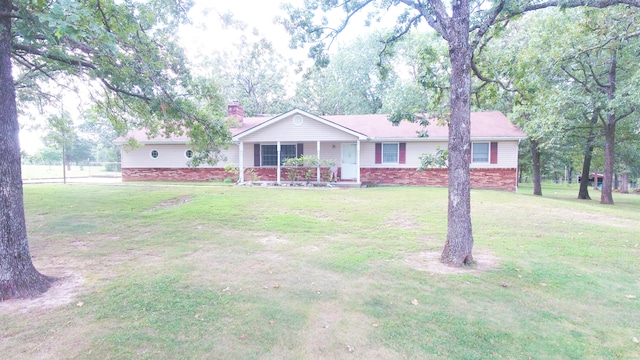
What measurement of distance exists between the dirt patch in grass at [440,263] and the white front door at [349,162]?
12109 millimetres

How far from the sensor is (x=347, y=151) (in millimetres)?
18344

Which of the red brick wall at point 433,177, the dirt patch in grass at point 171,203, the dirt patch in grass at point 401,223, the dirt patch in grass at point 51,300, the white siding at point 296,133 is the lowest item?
the dirt patch in grass at point 51,300

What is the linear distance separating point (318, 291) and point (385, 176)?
14.3m

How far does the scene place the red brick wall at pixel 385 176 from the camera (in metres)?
17.3

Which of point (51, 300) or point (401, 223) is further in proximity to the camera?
point (401, 223)

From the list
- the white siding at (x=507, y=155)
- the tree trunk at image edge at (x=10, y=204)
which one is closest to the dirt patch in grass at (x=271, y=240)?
the tree trunk at image edge at (x=10, y=204)

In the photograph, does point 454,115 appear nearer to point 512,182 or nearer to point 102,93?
point 102,93

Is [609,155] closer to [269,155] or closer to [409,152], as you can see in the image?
[409,152]

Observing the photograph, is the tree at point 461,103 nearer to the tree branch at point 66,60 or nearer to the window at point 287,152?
the tree branch at point 66,60

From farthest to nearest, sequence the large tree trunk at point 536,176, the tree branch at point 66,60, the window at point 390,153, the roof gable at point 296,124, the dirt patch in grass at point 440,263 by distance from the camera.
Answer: the window at point 390,153 < the large tree trunk at point 536,176 < the roof gable at point 296,124 < the tree branch at point 66,60 < the dirt patch in grass at point 440,263

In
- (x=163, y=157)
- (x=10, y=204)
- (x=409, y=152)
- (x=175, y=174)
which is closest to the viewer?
(x=10, y=204)

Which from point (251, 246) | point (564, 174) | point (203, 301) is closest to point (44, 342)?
point (203, 301)

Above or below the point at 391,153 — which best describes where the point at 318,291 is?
below

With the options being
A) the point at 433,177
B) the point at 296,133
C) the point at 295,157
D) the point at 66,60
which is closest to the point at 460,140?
the point at 66,60
